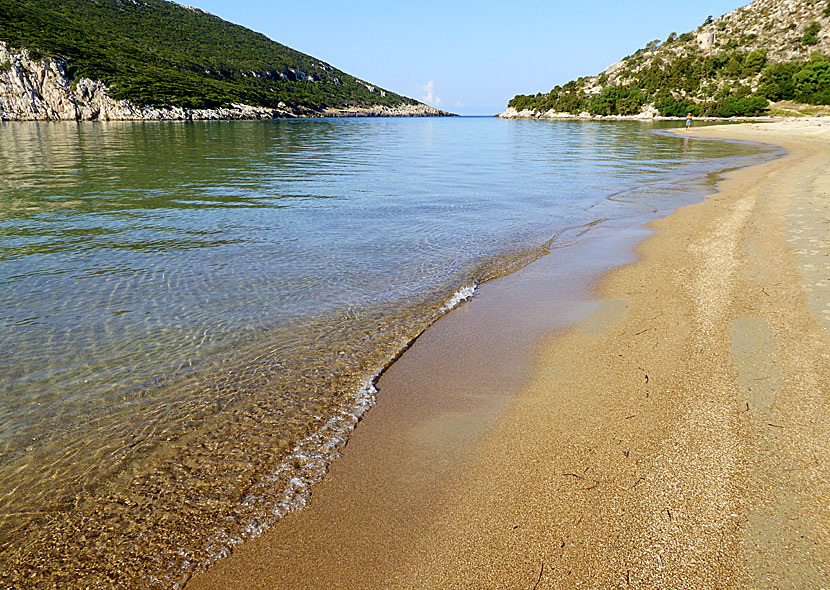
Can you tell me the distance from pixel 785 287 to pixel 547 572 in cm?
685

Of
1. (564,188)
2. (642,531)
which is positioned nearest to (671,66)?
(564,188)

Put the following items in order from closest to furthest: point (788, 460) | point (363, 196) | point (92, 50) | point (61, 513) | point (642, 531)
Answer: point (642, 531), point (61, 513), point (788, 460), point (363, 196), point (92, 50)

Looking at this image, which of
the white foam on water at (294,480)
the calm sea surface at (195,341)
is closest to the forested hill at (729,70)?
the calm sea surface at (195,341)

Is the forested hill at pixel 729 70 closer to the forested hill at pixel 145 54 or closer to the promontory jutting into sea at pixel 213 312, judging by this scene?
the promontory jutting into sea at pixel 213 312

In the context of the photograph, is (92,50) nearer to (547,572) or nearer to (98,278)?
(98,278)

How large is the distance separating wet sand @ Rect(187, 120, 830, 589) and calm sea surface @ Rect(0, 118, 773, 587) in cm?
53

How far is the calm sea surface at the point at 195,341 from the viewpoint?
335cm

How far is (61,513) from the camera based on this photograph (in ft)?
11.0

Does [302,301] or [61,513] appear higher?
Result: [302,301]

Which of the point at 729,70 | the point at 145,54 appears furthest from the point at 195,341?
the point at 145,54

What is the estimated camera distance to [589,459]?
3787 millimetres

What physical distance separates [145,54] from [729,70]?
167141 mm

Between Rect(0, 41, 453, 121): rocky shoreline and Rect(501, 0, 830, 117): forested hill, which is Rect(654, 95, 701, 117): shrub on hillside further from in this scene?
Rect(0, 41, 453, 121): rocky shoreline

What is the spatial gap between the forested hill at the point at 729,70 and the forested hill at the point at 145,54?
108 meters
